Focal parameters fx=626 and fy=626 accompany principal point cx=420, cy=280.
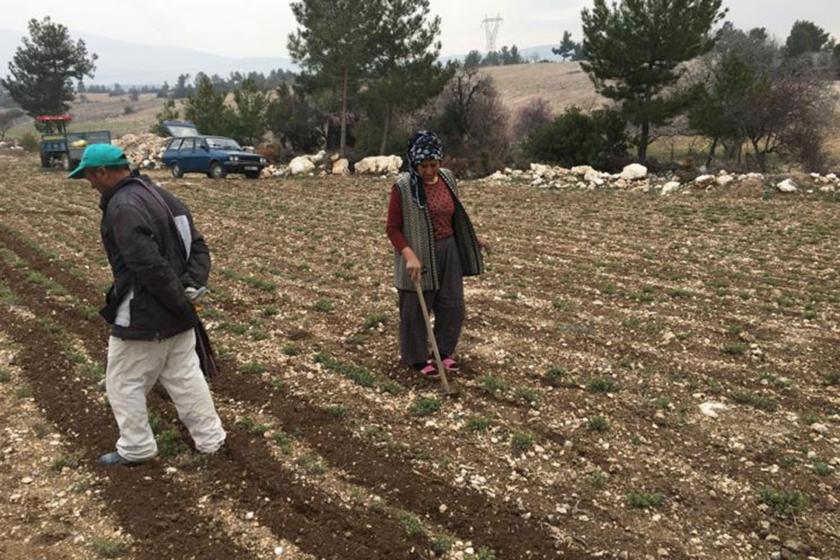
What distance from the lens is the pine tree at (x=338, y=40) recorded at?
2450 centimetres

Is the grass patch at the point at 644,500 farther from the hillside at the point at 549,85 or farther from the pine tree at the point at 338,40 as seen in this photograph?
the hillside at the point at 549,85

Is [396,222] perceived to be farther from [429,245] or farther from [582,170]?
[582,170]

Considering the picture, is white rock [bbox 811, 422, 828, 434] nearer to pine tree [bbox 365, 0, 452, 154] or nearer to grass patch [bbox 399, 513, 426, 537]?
grass patch [bbox 399, 513, 426, 537]

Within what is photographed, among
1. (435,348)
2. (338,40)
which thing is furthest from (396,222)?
(338,40)

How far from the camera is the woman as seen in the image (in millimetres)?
4423

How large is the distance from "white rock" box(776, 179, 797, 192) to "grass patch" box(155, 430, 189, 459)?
50.9 feet

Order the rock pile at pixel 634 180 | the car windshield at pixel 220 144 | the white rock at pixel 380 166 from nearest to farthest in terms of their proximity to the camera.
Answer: the rock pile at pixel 634 180 < the car windshield at pixel 220 144 < the white rock at pixel 380 166

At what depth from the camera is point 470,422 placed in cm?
424

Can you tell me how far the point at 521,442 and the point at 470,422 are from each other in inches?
15.6

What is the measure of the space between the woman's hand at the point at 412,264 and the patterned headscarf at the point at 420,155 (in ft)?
1.17

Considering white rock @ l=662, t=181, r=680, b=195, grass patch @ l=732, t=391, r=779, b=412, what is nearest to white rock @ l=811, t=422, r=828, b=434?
grass patch @ l=732, t=391, r=779, b=412

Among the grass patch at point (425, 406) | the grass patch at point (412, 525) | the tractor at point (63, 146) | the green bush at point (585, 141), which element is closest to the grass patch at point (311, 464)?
the grass patch at point (412, 525)

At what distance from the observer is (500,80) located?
7788 cm

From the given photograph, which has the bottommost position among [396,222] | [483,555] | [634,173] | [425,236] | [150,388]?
[483,555]
